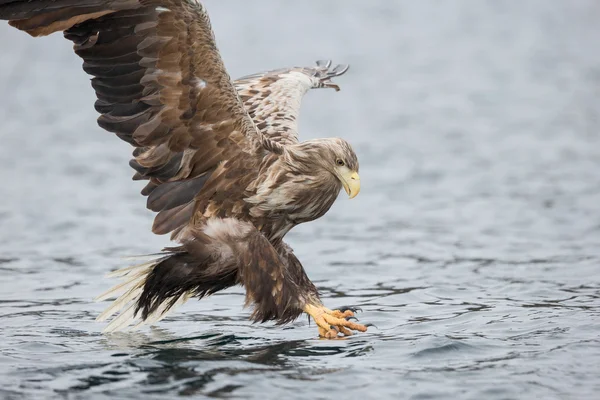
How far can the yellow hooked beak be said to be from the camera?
7641 mm

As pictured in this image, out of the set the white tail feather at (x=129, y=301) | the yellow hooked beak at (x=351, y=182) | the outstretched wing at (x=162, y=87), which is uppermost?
the outstretched wing at (x=162, y=87)

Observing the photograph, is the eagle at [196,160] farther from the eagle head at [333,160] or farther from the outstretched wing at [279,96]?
the outstretched wing at [279,96]

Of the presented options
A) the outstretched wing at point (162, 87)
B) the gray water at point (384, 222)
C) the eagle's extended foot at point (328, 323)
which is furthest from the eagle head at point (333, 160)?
the gray water at point (384, 222)

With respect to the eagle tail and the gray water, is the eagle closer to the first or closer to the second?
the eagle tail

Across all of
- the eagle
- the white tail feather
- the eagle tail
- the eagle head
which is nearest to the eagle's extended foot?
the eagle

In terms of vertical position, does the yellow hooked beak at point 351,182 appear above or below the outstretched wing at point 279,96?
below

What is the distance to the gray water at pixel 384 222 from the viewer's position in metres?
7.16

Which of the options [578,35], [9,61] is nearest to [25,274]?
[9,61]

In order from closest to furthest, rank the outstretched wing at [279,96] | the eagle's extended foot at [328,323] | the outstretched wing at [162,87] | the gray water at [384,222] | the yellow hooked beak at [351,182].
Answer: the gray water at [384,222]
the outstretched wing at [162,87]
the yellow hooked beak at [351,182]
the eagle's extended foot at [328,323]
the outstretched wing at [279,96]

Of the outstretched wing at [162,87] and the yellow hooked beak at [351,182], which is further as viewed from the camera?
the yellow hooked beak at [351,182]

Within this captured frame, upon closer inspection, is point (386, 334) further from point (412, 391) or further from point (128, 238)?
point (128, 238)

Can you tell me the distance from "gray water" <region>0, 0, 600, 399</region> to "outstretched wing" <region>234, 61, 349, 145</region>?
1.35 m

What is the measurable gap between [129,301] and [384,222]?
4917 mm

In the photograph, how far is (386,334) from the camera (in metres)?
8.13
